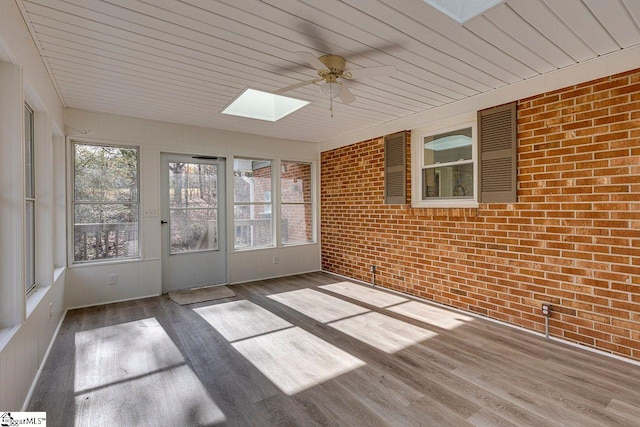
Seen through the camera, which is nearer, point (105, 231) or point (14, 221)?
point (14, 221)

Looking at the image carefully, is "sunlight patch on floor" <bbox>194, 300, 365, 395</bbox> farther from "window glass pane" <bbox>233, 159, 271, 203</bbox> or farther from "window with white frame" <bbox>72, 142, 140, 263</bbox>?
"window glass pane" <bbox>233, 159, 271, 203</bbox>

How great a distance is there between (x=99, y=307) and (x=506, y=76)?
208 inches

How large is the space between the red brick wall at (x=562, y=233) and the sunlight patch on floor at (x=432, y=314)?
0.63 feet

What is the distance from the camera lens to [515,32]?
2.24 metres

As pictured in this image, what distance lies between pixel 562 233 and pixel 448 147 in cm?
162

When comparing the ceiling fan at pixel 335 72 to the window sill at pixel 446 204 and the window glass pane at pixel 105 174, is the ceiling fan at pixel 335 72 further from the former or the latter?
the window glass pane at pixel 105 174

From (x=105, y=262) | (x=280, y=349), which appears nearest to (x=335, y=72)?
(x=280, y=349)

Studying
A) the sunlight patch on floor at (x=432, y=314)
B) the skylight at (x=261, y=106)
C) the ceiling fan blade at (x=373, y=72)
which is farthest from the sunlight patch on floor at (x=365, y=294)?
the ceiling fan blade at (x=373, y=72)

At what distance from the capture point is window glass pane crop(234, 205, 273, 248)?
5.26 metres

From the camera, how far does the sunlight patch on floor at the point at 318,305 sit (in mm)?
3658

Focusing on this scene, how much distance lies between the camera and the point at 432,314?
3648 mm

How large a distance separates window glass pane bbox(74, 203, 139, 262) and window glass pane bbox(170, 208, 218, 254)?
1.71ft

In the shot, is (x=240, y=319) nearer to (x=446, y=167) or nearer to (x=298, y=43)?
(x=298, y=43)

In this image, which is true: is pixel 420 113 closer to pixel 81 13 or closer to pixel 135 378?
pixel 81 13
